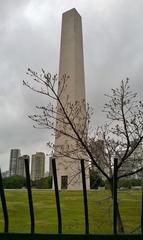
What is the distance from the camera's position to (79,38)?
1110 inches

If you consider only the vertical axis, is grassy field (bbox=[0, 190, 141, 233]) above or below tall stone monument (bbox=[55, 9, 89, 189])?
below

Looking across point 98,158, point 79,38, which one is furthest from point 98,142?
point 79,38

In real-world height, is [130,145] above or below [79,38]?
below

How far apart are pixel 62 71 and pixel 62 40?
119 inches

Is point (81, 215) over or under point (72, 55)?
under

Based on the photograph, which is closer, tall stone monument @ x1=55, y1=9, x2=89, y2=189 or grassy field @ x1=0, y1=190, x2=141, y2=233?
grassy field @ x1=0, y1=190, x2=141, y2=233

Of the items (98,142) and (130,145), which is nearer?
(130,145)

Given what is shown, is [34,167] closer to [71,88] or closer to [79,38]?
[71,88]

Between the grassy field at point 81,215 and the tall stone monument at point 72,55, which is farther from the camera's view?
the tall stone monument at point 72,55

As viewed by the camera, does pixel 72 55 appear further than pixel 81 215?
Yes

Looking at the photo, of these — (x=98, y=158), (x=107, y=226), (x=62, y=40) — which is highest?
(x=62, y=40)

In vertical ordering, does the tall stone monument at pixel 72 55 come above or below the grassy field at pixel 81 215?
above

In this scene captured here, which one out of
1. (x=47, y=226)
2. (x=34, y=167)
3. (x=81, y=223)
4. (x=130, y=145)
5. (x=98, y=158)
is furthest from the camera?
(x=34, y=167)

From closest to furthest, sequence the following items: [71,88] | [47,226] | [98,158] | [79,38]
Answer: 1. [98,158]
2. [47,226]
3. [71,88]
4. [79,38]
